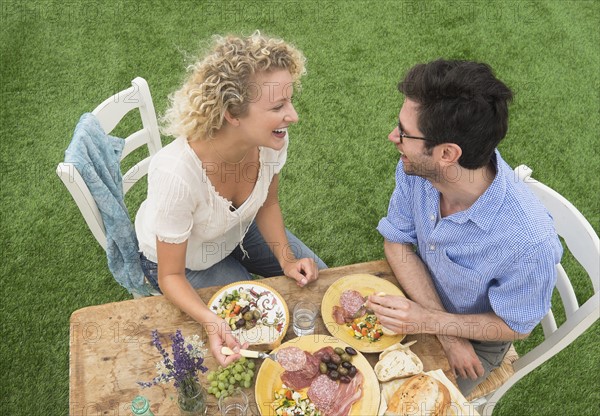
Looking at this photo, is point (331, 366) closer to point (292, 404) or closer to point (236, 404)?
point (292, 404)

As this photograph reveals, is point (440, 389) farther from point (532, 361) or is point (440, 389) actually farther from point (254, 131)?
point (254, 131)

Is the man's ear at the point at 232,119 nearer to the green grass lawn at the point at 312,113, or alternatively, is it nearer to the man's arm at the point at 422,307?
the man's arm at the point at 422,307

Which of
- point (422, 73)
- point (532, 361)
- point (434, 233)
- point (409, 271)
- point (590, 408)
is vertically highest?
point (422, 73)

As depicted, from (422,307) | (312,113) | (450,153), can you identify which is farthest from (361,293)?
(312,113)

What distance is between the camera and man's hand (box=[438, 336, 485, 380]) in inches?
66.4

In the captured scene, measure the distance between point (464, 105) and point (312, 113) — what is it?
203cm

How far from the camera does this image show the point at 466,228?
1.64 m

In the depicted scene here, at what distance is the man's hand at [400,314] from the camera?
62.7 inches

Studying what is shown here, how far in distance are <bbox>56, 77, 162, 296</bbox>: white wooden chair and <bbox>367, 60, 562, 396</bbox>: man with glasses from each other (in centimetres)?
99

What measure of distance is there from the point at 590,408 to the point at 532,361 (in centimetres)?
96

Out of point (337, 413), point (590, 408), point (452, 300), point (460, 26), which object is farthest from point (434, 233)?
point (460, 26)

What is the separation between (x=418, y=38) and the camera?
389 cm

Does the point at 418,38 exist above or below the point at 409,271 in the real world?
above

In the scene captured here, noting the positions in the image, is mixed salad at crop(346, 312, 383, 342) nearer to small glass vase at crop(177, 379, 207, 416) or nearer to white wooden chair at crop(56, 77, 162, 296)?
small glass vase at crop(177, 379, 207, 416)
